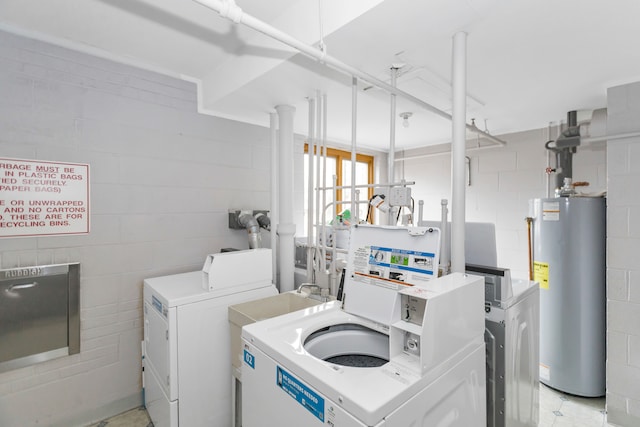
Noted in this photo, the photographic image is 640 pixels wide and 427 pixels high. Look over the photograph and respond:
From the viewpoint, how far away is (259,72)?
1.83m

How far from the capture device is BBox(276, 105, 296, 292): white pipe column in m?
2.31

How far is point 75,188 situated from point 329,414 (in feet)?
6.53

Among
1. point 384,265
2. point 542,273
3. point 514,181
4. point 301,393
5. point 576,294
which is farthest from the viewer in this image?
point 514,181

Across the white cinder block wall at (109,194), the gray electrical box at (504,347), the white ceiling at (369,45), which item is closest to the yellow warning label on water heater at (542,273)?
the gray electrical box at (504,347)

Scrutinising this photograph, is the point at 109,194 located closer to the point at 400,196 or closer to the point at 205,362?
the point at 205,362

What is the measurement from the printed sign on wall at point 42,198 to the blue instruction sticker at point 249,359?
1.44 meters

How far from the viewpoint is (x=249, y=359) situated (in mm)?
1229

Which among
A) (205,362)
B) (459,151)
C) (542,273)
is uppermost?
(459,151)

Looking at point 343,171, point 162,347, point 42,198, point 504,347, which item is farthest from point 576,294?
point 42,198

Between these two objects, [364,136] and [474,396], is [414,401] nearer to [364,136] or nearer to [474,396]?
[474,396]

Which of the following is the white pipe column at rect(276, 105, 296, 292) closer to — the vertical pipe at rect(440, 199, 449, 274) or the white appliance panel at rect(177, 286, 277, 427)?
the white appliance panel at rect(177, 286, 277, 427)

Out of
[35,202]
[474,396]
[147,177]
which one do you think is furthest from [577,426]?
[35,202]

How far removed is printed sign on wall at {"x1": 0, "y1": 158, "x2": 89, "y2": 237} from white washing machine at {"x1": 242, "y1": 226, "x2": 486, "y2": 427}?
146 cm

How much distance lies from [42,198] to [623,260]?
11.9 feet
